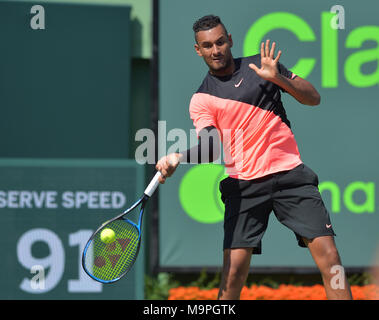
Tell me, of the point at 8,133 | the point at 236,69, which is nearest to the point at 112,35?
the point at 8,133

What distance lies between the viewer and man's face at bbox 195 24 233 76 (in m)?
4.43

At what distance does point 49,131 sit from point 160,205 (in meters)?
1.57

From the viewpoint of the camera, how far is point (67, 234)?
6.06 meters

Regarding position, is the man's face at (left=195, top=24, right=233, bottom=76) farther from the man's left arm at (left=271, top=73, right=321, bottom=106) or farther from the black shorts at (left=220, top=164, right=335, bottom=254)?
the black shorts at (left=220, top=164, right=335, bottom=254)

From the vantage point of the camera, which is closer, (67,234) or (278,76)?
(278,76)

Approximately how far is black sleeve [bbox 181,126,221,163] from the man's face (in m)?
0.39

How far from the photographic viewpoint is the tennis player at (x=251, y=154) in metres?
4.36

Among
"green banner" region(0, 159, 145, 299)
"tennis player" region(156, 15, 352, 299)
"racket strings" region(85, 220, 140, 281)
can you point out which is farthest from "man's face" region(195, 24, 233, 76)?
"green banner" region(0, 159, 145, 299)

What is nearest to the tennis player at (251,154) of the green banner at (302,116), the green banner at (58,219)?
the green banner at (58,219)

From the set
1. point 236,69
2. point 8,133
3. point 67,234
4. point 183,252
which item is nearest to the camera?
point 236,69

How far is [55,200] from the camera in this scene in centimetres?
607

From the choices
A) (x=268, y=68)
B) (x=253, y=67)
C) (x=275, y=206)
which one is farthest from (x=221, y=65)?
(x=275, y=206)

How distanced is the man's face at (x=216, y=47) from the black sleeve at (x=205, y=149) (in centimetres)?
39
